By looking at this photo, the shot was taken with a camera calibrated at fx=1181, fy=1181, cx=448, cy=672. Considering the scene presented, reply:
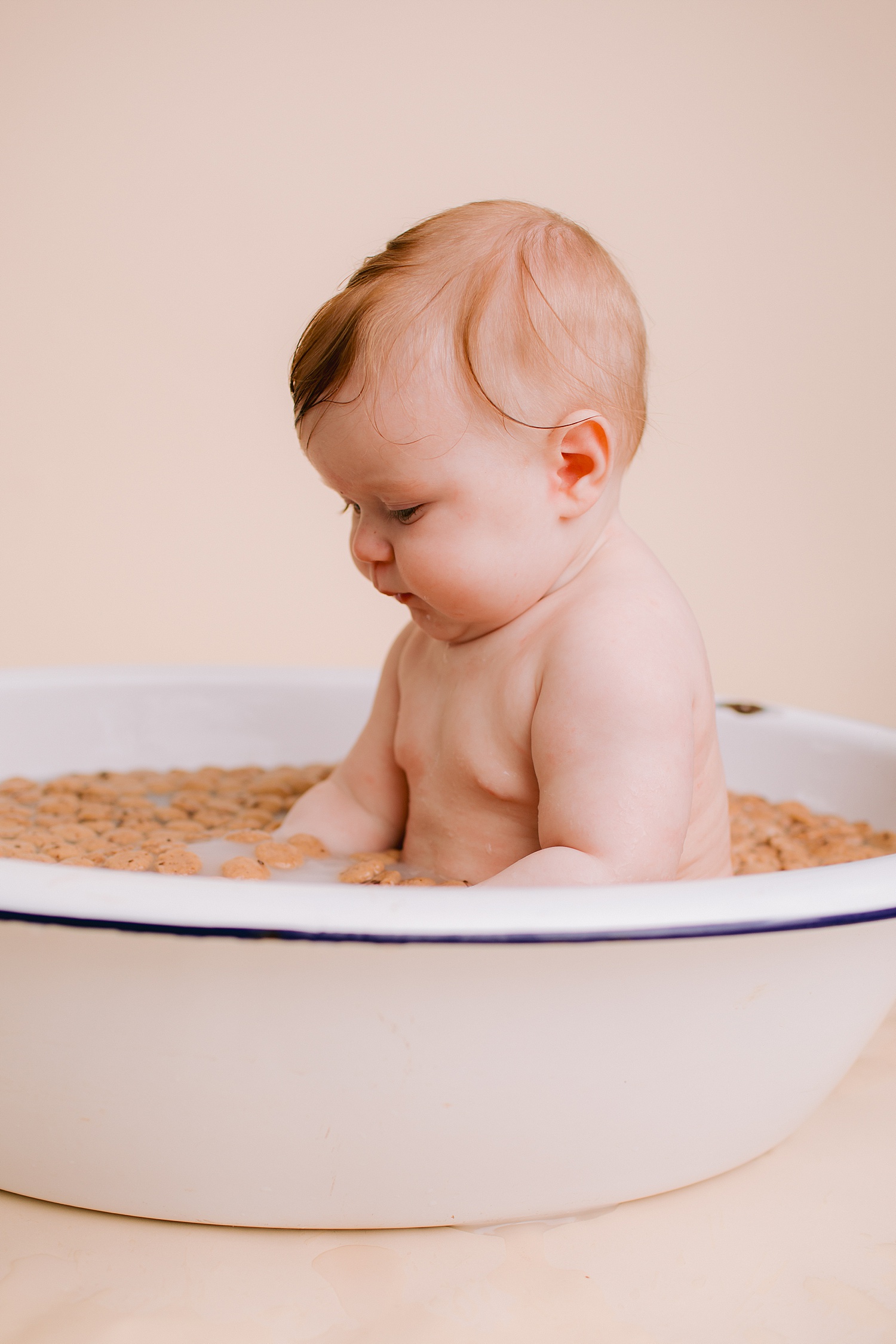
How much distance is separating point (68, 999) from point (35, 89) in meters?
1.80

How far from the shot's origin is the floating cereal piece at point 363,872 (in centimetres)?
87

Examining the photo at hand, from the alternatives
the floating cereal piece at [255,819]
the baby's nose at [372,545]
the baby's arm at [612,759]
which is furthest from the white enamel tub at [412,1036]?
the floating cereal piece at [255,819]

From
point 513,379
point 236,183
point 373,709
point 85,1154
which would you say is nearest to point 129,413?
point 236,183

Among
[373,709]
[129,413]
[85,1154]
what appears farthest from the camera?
[129,413]

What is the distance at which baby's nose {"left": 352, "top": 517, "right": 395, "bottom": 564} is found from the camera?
80cm

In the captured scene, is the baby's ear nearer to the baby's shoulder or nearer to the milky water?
the baby's shoulder

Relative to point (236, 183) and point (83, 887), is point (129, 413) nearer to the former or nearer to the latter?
point (236, 183)

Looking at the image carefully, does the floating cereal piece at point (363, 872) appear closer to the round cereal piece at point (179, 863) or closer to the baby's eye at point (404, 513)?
the round cereal piece at point (179, 863)

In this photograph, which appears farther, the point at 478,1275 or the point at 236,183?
the point at 236,183

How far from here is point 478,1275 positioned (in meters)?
0.64

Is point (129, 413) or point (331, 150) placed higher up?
point (331, 150)

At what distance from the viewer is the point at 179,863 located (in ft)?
2.78

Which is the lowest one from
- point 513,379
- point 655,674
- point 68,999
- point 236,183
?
point 68,999

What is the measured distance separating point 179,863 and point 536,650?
0.30 meters
